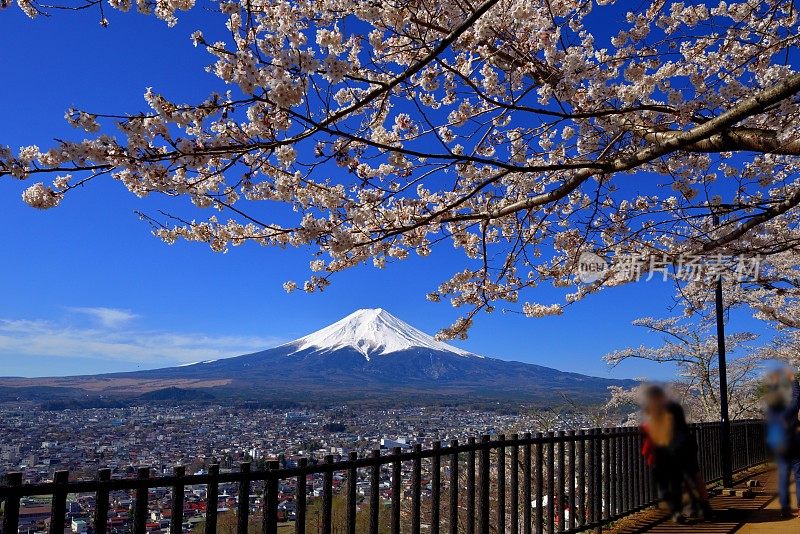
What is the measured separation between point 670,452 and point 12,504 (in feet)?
10.1

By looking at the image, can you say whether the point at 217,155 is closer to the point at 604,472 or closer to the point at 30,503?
the point at 30,503

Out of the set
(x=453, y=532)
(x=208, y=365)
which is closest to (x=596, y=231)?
(x=453, y=532)

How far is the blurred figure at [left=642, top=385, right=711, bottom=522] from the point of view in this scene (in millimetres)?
416

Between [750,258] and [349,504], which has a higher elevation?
[750,258]

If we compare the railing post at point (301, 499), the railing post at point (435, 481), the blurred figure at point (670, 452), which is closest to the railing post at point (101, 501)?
the railing post at point (301, 499)

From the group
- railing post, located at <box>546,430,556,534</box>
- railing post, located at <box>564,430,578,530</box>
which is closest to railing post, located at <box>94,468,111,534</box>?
railing post, located at <box>546,430,556,534</box>

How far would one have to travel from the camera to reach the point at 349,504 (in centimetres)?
411

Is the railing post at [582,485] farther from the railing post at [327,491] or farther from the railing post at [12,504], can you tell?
the railing post at [12,504]

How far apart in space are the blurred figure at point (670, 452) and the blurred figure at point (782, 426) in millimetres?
58

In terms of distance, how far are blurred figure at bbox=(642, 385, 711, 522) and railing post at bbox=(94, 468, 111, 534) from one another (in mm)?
3096

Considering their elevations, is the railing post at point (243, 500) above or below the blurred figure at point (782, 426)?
below

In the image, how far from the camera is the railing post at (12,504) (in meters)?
2.71

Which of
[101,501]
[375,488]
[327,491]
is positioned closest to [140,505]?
[101,501]

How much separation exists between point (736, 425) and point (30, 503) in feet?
33.5
